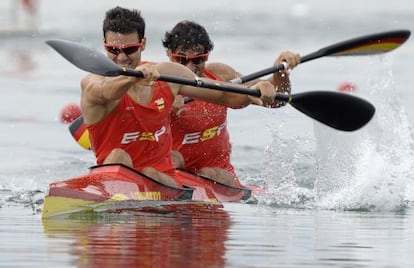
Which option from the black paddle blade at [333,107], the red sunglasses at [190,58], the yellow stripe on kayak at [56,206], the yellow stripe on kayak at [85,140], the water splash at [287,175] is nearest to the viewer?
the yellow stripe on kayak at [56,206]

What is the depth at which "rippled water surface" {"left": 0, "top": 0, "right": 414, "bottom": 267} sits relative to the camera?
30.4 ft

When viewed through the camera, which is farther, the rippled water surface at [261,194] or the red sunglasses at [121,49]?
the red sunglasses at [121,49]

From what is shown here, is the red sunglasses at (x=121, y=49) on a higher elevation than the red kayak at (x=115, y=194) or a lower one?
higher

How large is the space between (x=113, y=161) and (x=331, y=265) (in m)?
3.20

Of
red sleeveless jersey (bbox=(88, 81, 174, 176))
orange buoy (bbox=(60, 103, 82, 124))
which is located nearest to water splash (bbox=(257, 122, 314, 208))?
red sleeveless jersey (bbox=(88, 81, 174, 176))

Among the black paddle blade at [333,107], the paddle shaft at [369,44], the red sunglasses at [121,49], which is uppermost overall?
the paddle shaft at [369,44]

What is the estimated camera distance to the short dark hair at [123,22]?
11664mm

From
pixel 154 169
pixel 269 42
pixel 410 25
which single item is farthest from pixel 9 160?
pixel 410 25

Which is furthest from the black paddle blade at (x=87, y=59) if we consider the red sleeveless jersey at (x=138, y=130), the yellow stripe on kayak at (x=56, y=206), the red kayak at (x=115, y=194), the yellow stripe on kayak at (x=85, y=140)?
the yellow stripe on kayak at (x=85, y=140)

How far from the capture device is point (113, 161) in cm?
1166

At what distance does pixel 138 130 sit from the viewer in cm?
1173

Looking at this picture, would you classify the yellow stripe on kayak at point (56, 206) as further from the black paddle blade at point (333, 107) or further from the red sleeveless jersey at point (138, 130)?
the black paddle blade at point (333, 107)

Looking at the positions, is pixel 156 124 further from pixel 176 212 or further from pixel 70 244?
pixel 70 244

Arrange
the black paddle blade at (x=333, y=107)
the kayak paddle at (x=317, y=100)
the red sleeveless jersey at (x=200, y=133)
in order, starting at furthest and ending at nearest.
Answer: the red sleeveless jersey at (x=200, y=133) < the black paddle blade at (x=333, y=107) < the kayak paddle at (x=317, y=100)
